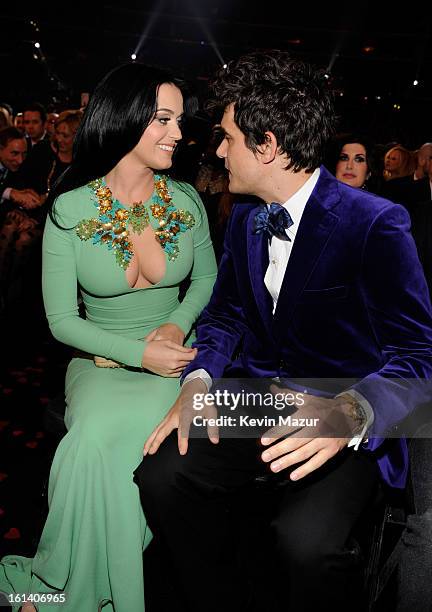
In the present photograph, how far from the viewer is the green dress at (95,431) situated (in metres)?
1.73

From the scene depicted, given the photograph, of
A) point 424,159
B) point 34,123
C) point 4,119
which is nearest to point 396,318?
point 424,159

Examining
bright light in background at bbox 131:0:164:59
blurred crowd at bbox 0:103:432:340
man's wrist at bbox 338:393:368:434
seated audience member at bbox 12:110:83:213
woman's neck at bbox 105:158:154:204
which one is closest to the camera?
man's wrist at bbox 338:393:368:434

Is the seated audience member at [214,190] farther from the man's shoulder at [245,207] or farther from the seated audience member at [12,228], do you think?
the seated audience member at [12,228]

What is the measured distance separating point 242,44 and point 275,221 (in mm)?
14385

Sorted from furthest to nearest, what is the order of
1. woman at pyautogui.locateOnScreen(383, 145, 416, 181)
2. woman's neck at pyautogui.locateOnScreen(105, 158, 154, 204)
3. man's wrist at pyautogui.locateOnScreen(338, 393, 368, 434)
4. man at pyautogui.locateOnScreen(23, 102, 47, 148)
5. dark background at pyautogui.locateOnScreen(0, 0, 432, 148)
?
dark background at pyautogui.locateOnScreen(0, 0, 432, 148) < woman at pyautogui.locateOnScreen(383, 145, 416, 181) < man at pyautogui.locateOnScreen(23, 102, 47, 148) < woman's neck at pyautogui.locateOnScreen(105, 158, 154, 204) < man's wrist at pyautogui.locateOnScreen(338, 393, 368, 434)

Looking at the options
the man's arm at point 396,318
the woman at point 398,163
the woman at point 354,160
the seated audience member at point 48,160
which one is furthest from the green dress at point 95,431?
the woman at point 398,163

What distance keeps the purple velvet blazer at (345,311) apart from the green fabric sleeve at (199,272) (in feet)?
0.82

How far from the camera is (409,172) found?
21.0ft

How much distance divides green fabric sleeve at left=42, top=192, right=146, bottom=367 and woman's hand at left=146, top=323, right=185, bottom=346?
10 cm

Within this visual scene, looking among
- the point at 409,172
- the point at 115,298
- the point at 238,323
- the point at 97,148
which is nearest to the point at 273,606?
the point at 238,323

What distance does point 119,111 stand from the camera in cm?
198

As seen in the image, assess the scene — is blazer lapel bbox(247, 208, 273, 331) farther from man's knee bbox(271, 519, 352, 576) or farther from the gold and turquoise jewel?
man's knee bbox(271, 519, 352, 576)

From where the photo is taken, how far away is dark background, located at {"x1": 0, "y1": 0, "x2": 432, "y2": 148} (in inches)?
508

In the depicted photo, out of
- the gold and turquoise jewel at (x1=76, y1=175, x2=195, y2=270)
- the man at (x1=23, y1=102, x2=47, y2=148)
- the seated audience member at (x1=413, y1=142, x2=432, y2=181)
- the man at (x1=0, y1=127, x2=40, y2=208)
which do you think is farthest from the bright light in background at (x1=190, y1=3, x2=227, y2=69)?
the gold and turquoise jewel at (x1=76, y1=175, x2=195, y2=270)
